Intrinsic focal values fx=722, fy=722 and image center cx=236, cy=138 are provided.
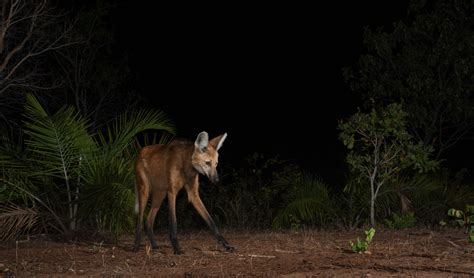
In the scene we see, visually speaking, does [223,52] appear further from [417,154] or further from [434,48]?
[417,154]

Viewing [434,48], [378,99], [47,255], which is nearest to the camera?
[47,255]

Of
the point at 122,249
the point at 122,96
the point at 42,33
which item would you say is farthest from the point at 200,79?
the point at 122,249

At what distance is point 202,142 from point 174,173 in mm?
574

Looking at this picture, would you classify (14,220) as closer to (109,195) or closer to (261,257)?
(109,195)

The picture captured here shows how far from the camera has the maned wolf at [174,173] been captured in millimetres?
7281

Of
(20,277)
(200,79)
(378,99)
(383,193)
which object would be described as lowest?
(20,277)

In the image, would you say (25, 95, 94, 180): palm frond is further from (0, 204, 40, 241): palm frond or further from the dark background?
the dark background

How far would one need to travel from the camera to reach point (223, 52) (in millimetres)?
31953

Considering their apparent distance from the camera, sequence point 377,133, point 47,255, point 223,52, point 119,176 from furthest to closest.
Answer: point 223,52, point 377,133, point 119,176, point 47,255

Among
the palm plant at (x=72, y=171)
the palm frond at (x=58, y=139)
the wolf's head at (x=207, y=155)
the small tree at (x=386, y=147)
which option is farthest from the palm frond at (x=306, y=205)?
the wolf's head at (x=207, y=155)

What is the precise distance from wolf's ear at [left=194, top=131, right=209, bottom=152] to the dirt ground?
1051 millimetres

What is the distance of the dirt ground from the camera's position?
5875 millimetres

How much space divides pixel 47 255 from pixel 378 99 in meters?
9.85

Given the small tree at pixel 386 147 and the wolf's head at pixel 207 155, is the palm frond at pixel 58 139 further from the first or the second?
the small tree at pixel 386 147
